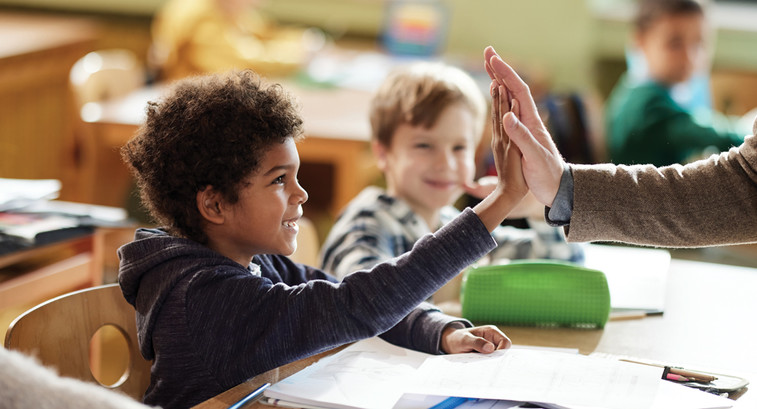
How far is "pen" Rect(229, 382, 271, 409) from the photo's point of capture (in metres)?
0.95

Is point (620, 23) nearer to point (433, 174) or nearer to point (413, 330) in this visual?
point (433, 174)

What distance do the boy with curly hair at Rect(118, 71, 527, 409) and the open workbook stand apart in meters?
0.04

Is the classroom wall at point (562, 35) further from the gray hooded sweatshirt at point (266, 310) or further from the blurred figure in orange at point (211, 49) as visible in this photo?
the gray hooded sweatshirt at point (266, 310)

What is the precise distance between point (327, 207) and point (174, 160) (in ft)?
7.68

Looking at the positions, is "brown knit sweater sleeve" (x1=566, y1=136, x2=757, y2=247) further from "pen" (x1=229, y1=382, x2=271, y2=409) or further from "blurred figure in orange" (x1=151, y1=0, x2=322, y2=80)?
"blurred figure in orange" (x1=151, y1=0, x2=322, y2=80)

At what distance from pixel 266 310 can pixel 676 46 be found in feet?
7.68

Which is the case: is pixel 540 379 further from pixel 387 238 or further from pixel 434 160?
pixel 434 160

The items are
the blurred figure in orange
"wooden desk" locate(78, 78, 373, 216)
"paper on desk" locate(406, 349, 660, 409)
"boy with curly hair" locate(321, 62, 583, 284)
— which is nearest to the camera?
"paper on desk" locate(406, 349, 660, 409)

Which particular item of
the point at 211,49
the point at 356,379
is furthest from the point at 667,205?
the point at 211,49

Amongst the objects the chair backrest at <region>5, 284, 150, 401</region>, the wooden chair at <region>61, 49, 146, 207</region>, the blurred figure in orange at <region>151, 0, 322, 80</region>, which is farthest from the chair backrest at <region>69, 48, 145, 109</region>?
the chair backrest at <region>5, 284, 150, 401</region>

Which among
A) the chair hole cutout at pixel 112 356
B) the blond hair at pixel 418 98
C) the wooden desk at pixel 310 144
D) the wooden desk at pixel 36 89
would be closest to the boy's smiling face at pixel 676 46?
the wooden desk at pixel 310 144

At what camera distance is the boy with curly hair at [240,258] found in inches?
39.8

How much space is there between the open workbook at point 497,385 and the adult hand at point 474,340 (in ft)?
0.05

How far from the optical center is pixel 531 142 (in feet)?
3.44
